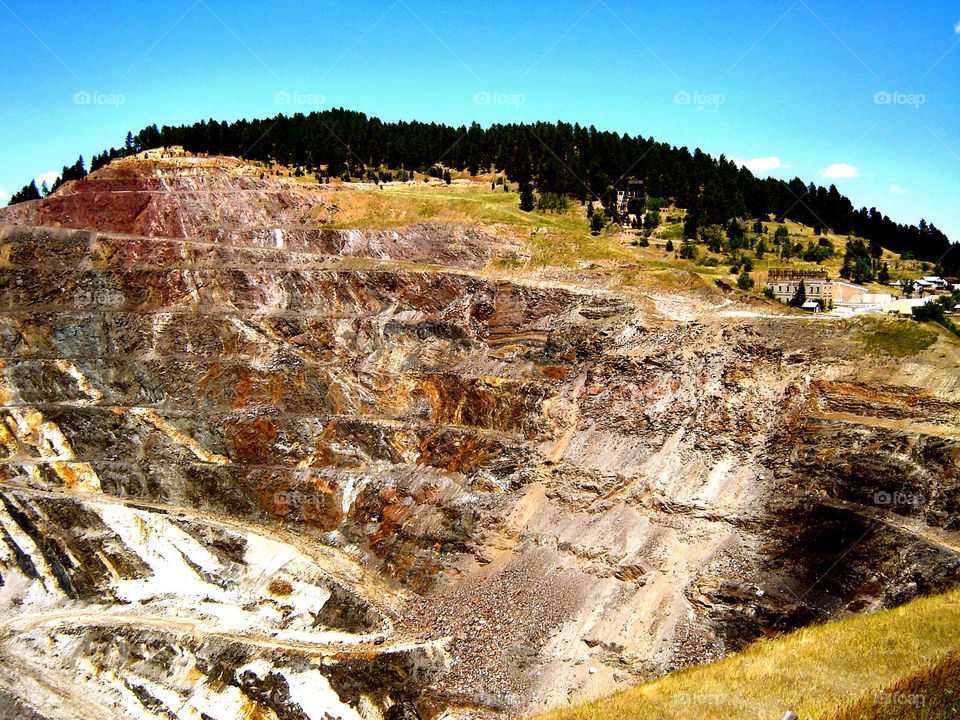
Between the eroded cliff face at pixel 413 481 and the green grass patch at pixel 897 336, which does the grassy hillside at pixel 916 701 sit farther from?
the green grass patch at pixel 897 336

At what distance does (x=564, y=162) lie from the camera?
78500 mm

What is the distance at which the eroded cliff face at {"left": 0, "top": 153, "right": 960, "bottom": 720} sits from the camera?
1142 inches

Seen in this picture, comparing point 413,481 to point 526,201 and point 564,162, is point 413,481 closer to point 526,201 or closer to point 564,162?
point 526,201

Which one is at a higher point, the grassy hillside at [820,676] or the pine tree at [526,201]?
the pine tree at [526,201]

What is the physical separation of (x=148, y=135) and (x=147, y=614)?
71414 mm

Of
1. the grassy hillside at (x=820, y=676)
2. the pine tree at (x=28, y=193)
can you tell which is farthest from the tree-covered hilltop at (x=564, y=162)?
the grassy hillside at (x=820, y=676)

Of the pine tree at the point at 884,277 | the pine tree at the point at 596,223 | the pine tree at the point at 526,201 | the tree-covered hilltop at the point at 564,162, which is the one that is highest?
the tree-covered hilltop at the point at 564,162

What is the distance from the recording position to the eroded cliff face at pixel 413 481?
29016 millimetres

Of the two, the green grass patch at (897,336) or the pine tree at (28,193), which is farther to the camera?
the pine tree at (28,193)

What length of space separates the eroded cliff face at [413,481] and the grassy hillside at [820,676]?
1.93m

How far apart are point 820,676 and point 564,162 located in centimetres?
6512

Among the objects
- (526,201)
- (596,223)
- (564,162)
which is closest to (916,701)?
(596,223)

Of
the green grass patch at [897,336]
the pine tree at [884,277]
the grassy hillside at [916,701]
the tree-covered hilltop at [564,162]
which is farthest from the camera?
the tree-covered hilltop at [564,162]

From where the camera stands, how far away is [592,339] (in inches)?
1693
